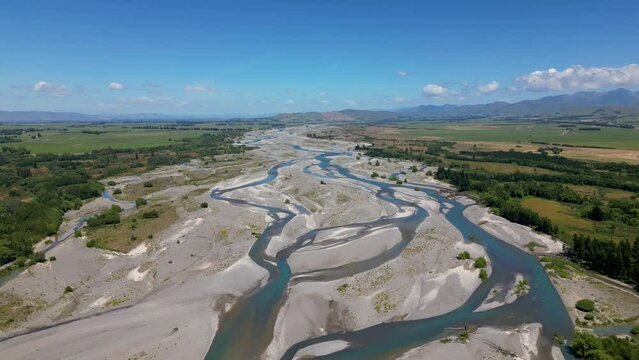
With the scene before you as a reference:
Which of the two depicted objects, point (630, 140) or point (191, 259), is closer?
point (191, 259)

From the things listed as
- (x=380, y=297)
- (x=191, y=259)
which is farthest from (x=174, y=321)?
(x=380, y=297)

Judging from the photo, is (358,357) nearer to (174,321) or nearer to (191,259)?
(174,321)

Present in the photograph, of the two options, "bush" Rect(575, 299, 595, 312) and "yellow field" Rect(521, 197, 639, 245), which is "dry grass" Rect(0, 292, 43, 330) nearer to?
"bush" Rect(575, 299, 595, 312)

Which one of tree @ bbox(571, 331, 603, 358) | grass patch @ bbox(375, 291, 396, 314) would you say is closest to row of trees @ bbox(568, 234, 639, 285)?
tree @ bbox(571, 331, 603, 358)

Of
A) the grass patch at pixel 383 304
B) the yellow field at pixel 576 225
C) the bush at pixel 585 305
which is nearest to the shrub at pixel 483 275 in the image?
the bush at pixel 585 305

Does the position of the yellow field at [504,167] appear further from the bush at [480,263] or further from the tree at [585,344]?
the tree at [585,344]

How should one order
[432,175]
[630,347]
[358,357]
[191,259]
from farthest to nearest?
1. [432,175]
2. [191,259]
3. [358,357]
4. [630,347]
